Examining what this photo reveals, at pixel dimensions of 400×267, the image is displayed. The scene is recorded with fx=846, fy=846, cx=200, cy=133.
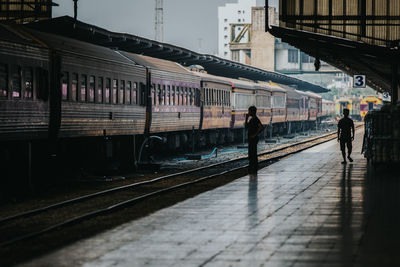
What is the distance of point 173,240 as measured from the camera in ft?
32.5

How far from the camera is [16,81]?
700 inches

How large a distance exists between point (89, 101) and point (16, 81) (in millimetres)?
5172

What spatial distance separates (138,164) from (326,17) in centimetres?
874

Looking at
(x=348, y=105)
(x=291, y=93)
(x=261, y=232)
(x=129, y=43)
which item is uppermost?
(x=129, y=43)

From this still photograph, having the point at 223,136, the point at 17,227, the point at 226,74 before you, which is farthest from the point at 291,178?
the point at 226,74

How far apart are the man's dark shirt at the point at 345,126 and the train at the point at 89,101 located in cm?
664

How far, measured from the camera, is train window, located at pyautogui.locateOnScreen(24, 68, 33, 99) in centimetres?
1820

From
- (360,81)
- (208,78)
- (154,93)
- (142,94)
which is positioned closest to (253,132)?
(142,94)

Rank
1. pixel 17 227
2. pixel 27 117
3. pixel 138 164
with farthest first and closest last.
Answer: pixel 138 164
pixel 27 117
pixel 17 227

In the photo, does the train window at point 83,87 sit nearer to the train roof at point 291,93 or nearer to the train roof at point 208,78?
the train roof at point 208,78

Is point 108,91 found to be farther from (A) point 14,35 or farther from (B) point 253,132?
(A) point 14,35

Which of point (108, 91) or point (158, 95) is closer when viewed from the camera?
point (108, 91)

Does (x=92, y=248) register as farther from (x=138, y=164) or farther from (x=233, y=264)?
(x=138, y=164)

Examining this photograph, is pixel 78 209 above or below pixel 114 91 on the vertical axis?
below
